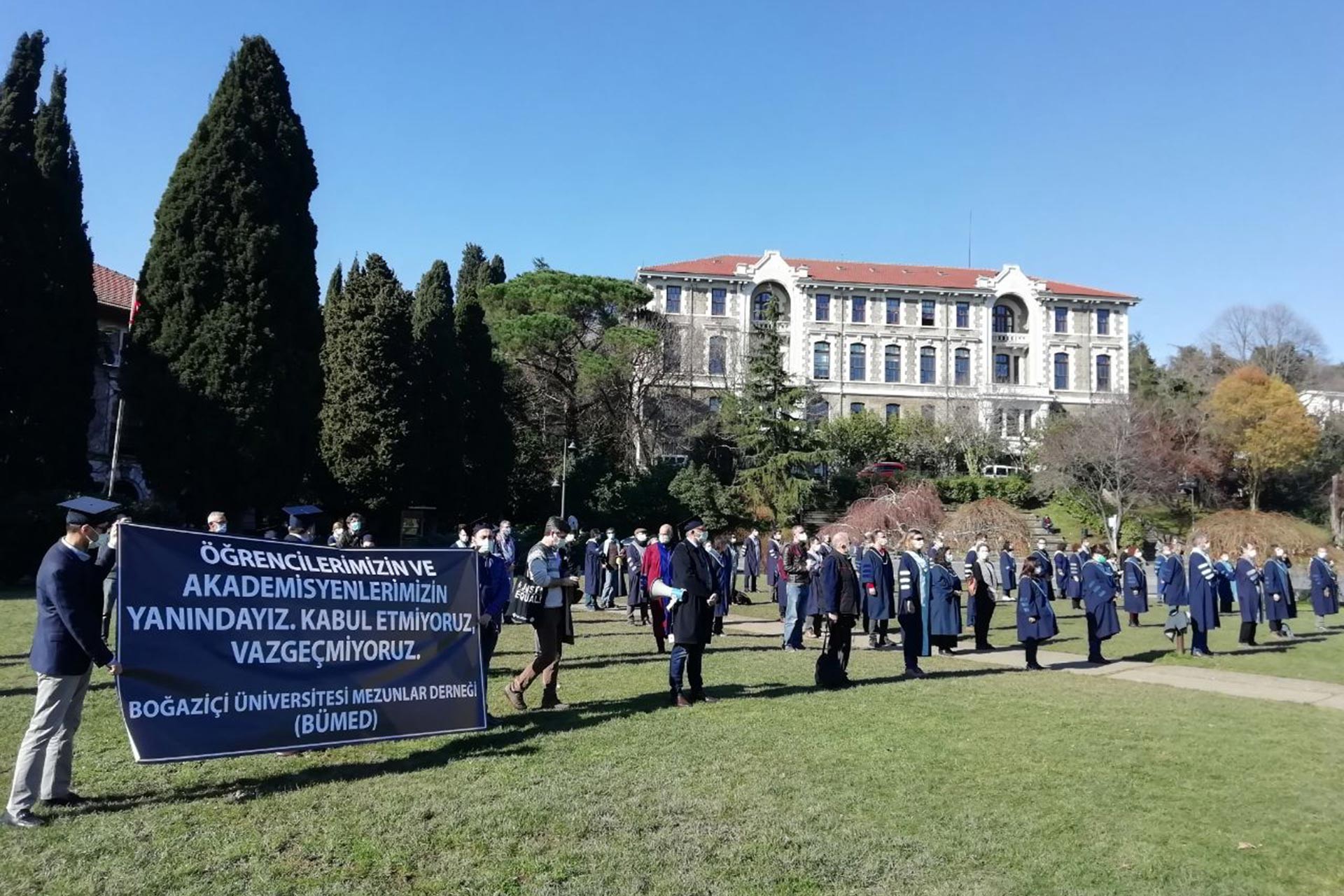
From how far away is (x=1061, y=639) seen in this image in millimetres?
17875

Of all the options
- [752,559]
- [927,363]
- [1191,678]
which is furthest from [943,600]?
[927,363]

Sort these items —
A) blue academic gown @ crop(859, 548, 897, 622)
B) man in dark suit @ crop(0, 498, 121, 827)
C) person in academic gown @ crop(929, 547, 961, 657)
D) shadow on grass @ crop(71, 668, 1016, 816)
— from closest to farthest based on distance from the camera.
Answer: man in dark suit @ crop(0, 498, 121, 827) → shadow on grass @ crop(71, 668, 1016, 816) → person in academic gown @ crop(929, 547, 961, 657) → blue academic gown @ crop(859, 548, 897, 622)

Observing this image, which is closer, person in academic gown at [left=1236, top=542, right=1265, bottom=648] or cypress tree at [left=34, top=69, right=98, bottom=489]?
person in academic gown at [left=1236, top=542, right=1265, bottom=648]

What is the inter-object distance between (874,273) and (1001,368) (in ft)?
40.6

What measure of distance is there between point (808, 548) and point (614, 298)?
3397 cm

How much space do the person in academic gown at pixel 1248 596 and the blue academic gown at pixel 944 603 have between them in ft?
22.9

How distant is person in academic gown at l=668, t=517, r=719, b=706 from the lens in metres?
9.66

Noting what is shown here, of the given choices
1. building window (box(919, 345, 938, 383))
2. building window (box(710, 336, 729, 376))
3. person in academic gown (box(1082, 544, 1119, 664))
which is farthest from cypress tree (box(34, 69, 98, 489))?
building window (box(919, 345, 938, 383))

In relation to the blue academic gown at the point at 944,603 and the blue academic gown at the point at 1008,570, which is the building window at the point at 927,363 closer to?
the blue academic gown at the point at 1008,570

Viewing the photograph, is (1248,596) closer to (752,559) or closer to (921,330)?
(752,559)

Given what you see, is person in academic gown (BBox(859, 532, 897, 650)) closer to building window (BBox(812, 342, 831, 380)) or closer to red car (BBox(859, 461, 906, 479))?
red car (BBox(859, 461, 906, 479))

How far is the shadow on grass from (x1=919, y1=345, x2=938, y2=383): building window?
62.1 metres

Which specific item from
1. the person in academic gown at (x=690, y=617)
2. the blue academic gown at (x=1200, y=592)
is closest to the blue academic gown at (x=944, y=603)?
the blue academic gown at (x=1200, y=592)

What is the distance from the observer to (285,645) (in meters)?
7.14
